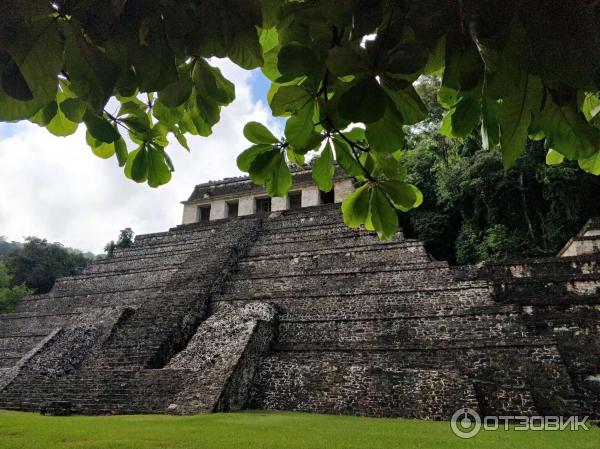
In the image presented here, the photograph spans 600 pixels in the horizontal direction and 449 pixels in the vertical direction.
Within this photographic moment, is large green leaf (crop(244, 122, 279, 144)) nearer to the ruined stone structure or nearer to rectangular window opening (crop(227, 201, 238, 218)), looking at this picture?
the ruined stone structure

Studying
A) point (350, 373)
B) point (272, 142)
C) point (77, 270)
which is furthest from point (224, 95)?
point (77, 270)

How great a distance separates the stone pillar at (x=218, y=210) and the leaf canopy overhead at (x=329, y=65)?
21.1 metres

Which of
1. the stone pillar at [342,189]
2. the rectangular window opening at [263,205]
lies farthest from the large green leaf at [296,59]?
the rectangular window opening at [263,205]

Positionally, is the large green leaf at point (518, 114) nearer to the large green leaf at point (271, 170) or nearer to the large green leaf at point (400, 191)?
the large green leaf at point (400, 191)

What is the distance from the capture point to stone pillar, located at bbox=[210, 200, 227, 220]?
22.4m

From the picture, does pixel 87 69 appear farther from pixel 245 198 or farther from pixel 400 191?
pixel 245 198

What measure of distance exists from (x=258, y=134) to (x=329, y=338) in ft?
28.2

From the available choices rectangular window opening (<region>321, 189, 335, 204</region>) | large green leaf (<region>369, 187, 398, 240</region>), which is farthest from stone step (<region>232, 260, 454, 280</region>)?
large green leaf (<region>369, 187, 398, 240</region>)

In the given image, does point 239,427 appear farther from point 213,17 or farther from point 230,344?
point 213,17

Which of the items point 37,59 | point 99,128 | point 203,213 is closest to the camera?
point 37,59

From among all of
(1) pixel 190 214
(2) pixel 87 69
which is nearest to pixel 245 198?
(1) pixel 190 214

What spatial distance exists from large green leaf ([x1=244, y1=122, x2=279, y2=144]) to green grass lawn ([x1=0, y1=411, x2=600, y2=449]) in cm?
352

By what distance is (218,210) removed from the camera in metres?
22.6

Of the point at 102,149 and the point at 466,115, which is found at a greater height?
the point at 102,149
